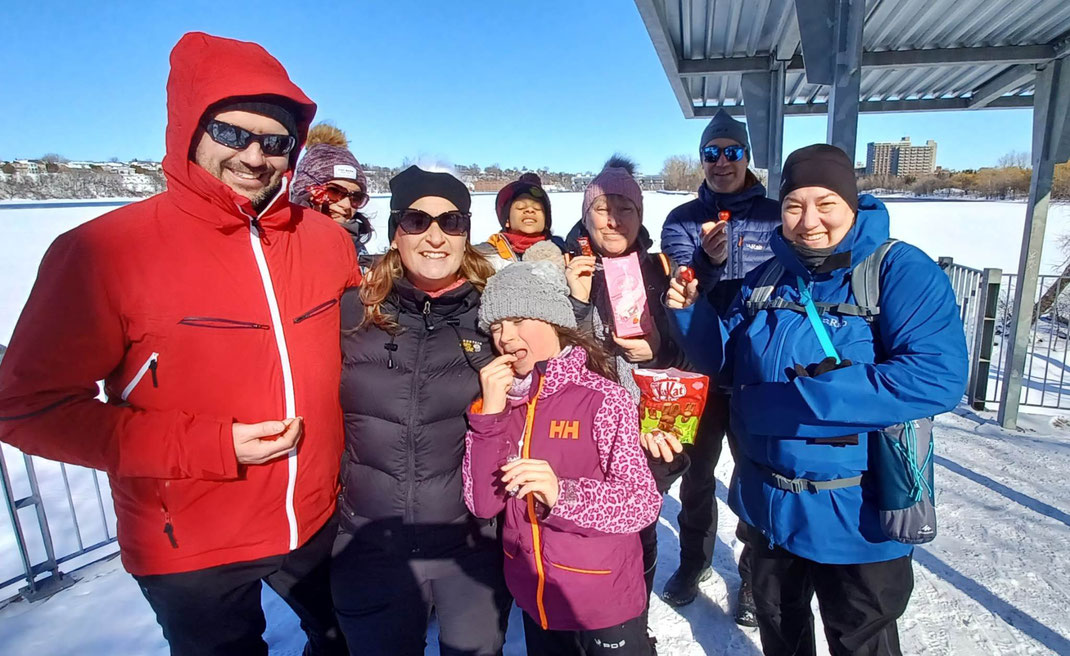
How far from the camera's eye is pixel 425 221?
79.1 inches

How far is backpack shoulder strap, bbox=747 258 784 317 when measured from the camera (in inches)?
79.7

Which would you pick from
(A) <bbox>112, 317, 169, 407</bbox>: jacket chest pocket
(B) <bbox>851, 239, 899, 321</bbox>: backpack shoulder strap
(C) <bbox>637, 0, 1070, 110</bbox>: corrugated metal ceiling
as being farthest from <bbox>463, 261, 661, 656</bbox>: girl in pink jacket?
(C) <bbox>637, 0, 1070, 110</bbox>: corrugated metal ceiling

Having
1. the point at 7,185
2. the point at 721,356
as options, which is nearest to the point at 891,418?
the point at 721,356

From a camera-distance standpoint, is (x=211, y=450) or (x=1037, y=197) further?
(x=1037, y=197)

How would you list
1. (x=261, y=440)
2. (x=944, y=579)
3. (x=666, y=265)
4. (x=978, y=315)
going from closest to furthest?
(x=261, y=440) < (x=666, y=265) < (x=944, y=579) < (x=978, y=315)

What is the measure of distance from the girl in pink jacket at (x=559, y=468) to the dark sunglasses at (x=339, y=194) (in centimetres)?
174

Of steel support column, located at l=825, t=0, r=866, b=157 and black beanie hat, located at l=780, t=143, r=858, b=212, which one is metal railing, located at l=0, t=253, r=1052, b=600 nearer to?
steel support column, located at l=825, t=0, r=866, b=157

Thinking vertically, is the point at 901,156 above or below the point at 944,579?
above

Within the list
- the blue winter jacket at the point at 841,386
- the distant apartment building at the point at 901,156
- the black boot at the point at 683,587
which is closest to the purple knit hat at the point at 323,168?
the blue winter jacket at the point at 841,386

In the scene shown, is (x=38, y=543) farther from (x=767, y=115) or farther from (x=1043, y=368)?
(x=1043, y=368)

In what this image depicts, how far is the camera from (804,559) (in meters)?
2.08

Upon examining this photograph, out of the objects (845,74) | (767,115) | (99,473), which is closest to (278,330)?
(845,74)

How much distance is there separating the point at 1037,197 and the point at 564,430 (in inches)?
262

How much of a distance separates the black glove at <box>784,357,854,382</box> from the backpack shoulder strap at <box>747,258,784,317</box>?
285mm
